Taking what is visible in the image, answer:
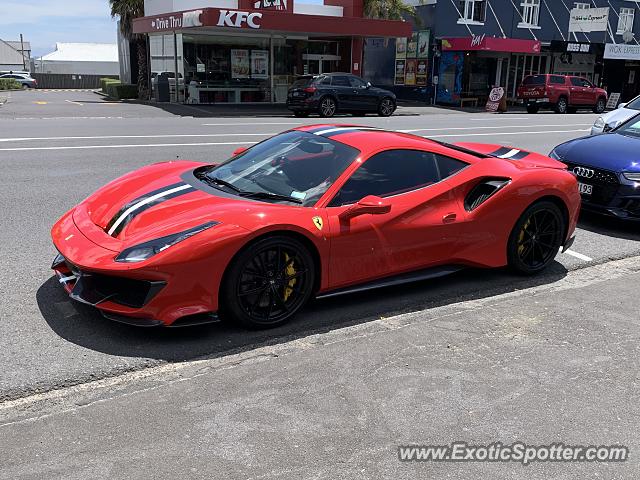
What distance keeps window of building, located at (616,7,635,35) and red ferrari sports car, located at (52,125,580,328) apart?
3823 centimetres

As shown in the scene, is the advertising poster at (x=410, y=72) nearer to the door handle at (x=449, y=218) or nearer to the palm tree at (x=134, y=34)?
the palm tree at (x=134, y=34)

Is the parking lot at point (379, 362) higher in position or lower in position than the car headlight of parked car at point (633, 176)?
lower

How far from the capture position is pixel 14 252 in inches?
215

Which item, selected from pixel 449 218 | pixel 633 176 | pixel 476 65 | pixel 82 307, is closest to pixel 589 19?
pixel 476 65

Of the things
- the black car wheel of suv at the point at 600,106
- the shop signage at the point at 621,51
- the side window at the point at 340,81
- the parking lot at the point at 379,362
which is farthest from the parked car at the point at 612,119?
the shop signage at the point at 621,51

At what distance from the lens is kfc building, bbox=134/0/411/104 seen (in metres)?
25.9

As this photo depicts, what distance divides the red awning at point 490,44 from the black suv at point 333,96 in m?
9.52

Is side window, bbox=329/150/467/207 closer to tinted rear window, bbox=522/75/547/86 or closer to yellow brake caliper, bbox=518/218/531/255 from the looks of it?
yellow brake caliper, bbox=518/218/531/255

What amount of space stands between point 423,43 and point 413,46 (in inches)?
32.1

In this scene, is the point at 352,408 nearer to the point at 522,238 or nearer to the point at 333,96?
the point at 522,238

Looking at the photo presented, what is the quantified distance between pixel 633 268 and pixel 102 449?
16.8 feet

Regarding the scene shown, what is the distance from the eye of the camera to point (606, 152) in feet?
23.6

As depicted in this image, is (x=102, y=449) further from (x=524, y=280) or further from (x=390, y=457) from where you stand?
(x=524, y=280)

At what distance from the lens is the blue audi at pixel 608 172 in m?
6.68
